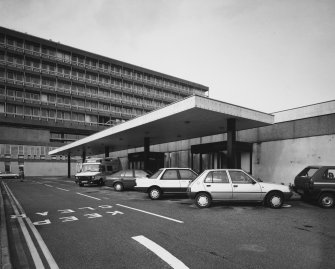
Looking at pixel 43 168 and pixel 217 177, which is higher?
pixel 217 177

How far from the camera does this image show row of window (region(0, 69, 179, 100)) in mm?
52656

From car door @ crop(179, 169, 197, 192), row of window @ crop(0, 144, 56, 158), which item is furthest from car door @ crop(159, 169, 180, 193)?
row of window @ crop(0, 144, 56, 158)

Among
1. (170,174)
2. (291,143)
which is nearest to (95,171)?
(170,174)

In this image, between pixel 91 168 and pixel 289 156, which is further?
pixel 91 168

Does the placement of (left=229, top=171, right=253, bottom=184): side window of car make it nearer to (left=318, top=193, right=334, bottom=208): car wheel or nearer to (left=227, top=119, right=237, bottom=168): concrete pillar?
(left=318, top=193, right=334, bottom=208): car wheel

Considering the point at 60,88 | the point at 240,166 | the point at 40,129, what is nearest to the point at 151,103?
the point at 60,88

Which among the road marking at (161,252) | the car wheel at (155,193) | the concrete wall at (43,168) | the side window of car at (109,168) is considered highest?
the side window of car at (109,168)

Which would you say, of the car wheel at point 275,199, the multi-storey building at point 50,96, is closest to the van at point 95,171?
the car wheel at point 275,199

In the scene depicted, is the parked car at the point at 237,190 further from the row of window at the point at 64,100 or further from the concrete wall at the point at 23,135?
the row of window at the point at 64,100

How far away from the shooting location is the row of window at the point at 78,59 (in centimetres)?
5329

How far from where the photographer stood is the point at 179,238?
588cm

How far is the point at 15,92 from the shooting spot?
52469mm

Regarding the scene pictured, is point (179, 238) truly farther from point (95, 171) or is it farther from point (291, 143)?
point (95, 171)

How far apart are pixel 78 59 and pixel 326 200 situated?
60.1 meters
